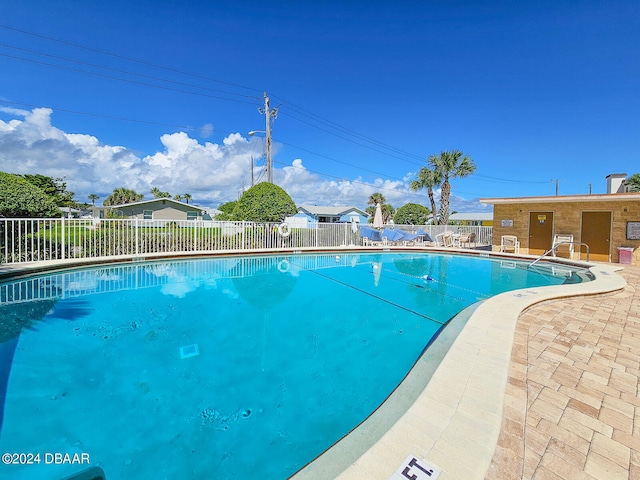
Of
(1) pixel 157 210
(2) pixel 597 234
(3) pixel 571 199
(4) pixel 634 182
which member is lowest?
(2) pixel 597 234

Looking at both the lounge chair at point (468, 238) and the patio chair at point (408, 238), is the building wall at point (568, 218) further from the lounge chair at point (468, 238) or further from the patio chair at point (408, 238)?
the patio chair at point (408, 238)

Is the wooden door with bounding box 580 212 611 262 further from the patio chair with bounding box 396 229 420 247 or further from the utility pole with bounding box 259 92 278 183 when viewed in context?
the utility pole with bounding box 259 92 278 183

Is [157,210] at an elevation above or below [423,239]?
above

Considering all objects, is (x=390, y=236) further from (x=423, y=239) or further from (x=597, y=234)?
(x=597, y=234)

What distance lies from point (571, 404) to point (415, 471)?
1.53m

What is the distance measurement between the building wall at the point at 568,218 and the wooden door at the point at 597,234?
16 centimetres

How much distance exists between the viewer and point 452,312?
223 inches

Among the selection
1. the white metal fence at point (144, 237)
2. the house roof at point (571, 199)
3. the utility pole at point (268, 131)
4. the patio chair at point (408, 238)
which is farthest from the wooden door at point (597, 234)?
the utility pole at point (268, 131)

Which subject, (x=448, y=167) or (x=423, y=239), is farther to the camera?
(x=448, y=167)

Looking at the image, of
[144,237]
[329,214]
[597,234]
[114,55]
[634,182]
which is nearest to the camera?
[144,237]

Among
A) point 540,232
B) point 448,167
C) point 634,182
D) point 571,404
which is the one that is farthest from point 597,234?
point 634,182

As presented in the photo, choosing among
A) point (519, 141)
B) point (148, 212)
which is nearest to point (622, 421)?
point (519, 141)

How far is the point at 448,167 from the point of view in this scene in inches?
906

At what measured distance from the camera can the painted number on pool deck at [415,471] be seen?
4.90 feet
